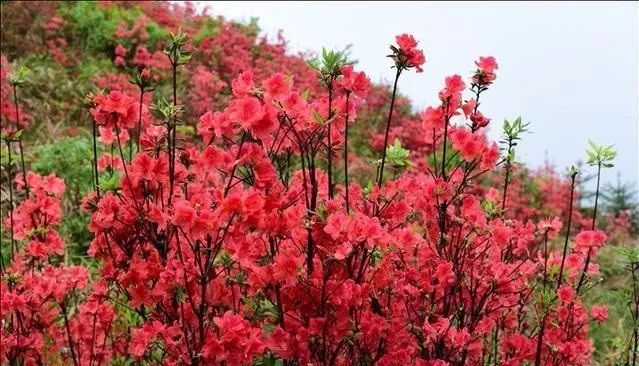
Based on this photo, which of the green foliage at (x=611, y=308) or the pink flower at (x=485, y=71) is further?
the green foliage at (x=611, y=308)

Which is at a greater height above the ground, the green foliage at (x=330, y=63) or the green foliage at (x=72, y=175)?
the green foliage at (x=330, y=63)

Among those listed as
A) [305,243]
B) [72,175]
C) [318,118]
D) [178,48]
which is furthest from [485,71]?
[72,175]

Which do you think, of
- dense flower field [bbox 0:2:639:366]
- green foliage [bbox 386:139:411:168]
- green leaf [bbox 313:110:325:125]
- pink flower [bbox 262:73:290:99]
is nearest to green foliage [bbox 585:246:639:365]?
dense flower field [bbox 0:2:639:366]

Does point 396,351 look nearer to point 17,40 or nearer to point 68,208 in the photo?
point 68,208

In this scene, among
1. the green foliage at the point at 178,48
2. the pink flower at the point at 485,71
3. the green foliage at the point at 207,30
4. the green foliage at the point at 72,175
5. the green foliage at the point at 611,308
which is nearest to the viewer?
Answer: the green foliage at the point at 178,48

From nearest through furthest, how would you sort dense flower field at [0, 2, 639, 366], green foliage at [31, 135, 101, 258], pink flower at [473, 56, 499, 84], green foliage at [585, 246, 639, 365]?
dense flower field at [0, 2, 639, 366]
pink flower at [473, 56, 499, 84]
green foliage at [585, 246, 639, 365]
green foliage at [31, 135, 101, 258]

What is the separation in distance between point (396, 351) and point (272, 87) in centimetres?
86

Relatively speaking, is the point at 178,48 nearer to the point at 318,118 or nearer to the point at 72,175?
the point at 318,118

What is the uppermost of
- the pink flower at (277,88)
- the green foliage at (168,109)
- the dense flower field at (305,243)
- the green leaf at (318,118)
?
the pink flower at (277,88)

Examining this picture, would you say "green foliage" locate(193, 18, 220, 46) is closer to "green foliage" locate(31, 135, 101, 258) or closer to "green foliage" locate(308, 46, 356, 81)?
"green foliage" locate(31, 135, 101, 258)

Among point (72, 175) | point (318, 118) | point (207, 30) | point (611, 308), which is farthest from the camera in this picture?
Result: point (207, 30)

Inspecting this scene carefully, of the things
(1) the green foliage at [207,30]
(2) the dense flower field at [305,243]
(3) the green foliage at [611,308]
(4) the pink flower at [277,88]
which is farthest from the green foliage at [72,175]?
(1) the green foliage at [207,30]

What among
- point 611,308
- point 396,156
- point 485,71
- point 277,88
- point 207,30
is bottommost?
point 611,308

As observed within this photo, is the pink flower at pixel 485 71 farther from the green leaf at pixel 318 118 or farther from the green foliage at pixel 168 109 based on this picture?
the green foliage at pixel 168 109
